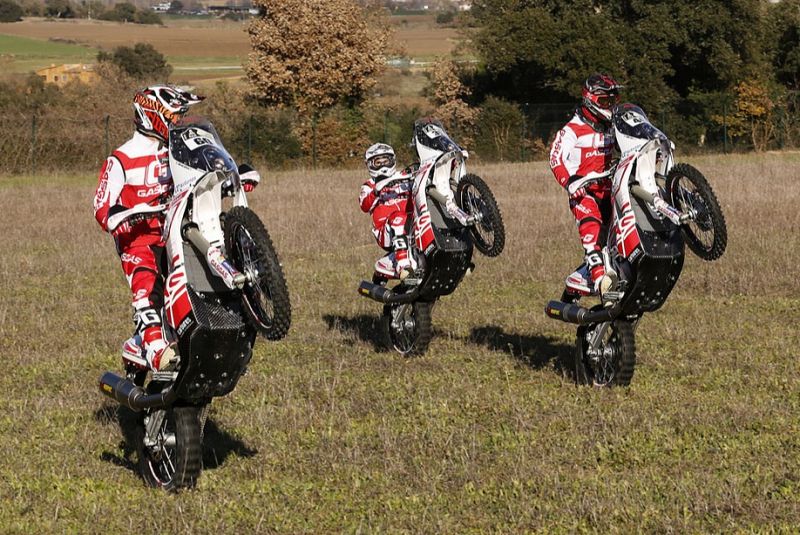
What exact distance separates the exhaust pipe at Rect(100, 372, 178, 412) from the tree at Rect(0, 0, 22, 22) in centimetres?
14260

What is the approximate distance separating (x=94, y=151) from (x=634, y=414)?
103 feet

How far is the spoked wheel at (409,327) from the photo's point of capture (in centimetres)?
1358

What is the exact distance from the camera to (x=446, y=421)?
1066 centimetres

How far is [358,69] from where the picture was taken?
170 ft

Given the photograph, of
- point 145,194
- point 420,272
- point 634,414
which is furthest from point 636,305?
point 145,194

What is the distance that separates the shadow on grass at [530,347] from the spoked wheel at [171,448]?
4.49 meters

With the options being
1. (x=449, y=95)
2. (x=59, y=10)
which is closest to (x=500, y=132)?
(x=449, y=95)

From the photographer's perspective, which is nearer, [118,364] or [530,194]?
[118,364]

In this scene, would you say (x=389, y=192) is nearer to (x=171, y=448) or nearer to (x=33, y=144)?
(x=171, y=448)

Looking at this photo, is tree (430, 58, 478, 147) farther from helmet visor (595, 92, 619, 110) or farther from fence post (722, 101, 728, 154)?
helmet visor (595, 92, 619, 110)

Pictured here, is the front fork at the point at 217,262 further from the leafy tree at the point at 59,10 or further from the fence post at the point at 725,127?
the leafy tree at the point at 59,10

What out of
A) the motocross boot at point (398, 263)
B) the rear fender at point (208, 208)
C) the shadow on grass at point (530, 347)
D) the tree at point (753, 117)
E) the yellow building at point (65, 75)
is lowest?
the yellow building at point (65, 75)

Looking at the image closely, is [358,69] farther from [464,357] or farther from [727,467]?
[727,467]

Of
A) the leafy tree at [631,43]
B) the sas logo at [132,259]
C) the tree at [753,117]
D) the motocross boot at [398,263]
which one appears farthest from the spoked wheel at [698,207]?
the tree at [753,117]
